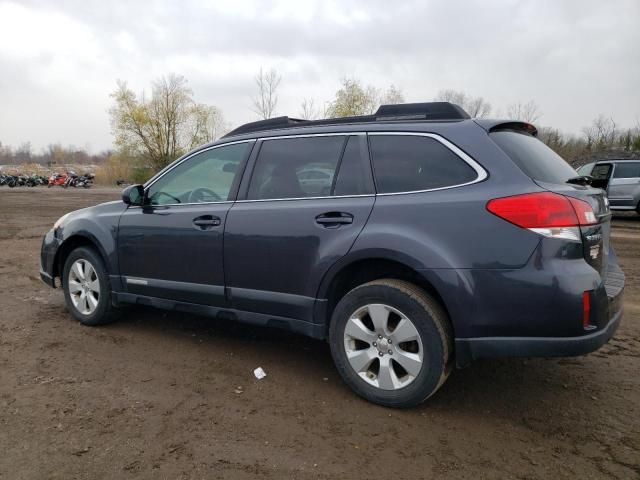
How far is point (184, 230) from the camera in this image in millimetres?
3949

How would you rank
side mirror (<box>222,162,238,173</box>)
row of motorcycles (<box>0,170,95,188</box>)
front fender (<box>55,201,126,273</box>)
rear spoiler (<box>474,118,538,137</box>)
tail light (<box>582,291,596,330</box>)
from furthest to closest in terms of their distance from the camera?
row of motorcycles (<box>0,170,95,188</box>) < front fender (<box>55,201,126,273</box>) < side mirror (<box>222,162,238,173</box>) < rear spoiler (<box>474,118,538,137</box>) < tail light (<box>582,291,596,330</box>)

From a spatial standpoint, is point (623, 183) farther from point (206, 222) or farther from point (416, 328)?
point (206, 222)

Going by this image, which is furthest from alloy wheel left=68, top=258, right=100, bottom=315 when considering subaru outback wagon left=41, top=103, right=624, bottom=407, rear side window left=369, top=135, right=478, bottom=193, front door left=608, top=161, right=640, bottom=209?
front door left=608, top=161, right=640, bottom=209

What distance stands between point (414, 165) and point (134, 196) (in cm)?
255

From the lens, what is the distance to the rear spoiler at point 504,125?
121 inches

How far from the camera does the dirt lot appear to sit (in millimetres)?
2516

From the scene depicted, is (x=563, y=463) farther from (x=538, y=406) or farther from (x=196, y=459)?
(x=196, y=459)

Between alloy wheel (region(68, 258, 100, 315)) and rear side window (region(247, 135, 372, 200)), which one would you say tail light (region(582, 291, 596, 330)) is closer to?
rear side window (region(247, 135, 372, 200))

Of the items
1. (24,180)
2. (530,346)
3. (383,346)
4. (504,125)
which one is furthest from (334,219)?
(24,180)

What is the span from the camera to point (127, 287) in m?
4.38

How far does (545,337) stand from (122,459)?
2326mm

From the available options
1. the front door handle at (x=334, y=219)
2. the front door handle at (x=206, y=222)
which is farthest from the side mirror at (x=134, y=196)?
the front door handle at (x=334, y=219)

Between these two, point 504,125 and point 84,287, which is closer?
point 504,125

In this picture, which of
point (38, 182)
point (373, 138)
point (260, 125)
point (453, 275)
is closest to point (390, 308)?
point (453, 275)
